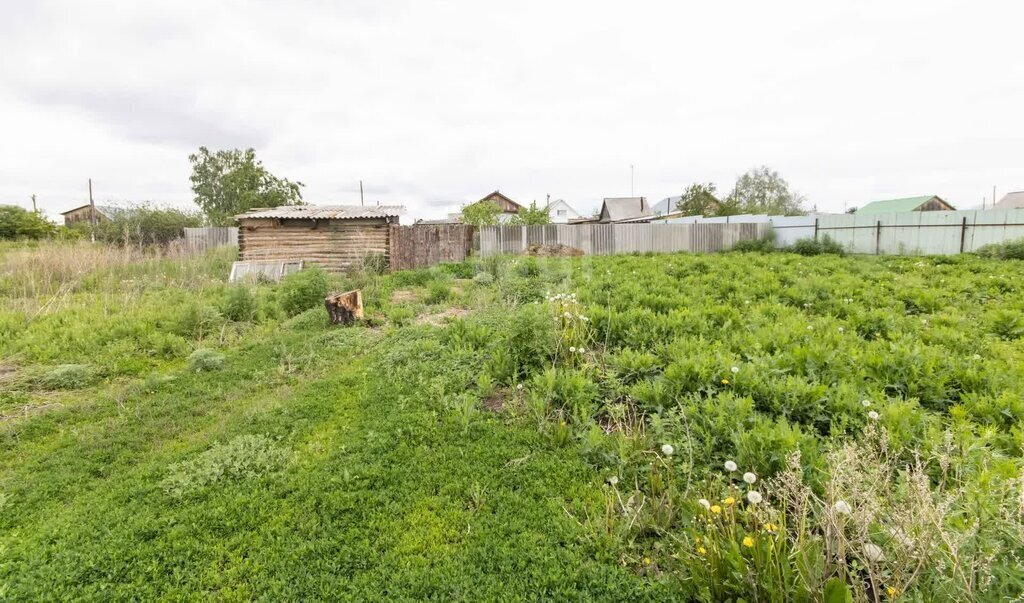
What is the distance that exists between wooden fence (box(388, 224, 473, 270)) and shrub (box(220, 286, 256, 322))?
607 centimetres

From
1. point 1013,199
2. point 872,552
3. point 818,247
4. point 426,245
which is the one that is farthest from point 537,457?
point 1013,199

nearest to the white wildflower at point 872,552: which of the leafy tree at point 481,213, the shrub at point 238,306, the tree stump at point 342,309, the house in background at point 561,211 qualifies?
→ the tree stump at point 342,309

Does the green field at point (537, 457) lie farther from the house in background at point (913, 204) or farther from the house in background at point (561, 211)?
the house in background at point (561, 211)

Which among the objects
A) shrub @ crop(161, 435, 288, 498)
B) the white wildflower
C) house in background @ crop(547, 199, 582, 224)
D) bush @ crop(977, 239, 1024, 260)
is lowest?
shrub @ crop(161, 435, 288, 498)

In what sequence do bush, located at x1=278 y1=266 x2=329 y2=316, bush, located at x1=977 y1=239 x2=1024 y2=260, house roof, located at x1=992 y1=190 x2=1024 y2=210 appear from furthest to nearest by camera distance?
1. house roof, located at x1=992 y1=190 x2=1024 y2=210
2. bush, located at x1=977 y1=239 x2=1024 y2=260
3. bush, located at x1=278 y1=266 x2=329 y2=316

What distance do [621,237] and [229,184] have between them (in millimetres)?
29022

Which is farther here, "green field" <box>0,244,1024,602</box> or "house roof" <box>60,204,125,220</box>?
"house roof" <box>60,204,125,220</box>

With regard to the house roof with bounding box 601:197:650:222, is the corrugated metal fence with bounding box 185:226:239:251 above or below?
below

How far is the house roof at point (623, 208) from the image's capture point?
37.0 meters

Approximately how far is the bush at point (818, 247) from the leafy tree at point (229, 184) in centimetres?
3006

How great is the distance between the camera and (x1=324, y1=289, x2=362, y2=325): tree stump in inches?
245

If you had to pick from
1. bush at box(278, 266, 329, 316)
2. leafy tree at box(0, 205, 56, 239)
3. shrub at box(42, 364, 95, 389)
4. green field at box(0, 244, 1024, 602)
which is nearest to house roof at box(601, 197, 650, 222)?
bush at box(278, 266, 329, 316)

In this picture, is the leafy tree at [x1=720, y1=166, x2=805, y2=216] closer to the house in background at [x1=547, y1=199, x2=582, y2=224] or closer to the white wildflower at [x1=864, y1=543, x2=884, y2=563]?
the house in background at [x1=547, y1=199, x2=582, y2=224]

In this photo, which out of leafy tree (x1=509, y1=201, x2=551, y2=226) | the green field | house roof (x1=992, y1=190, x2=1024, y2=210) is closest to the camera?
the green field
